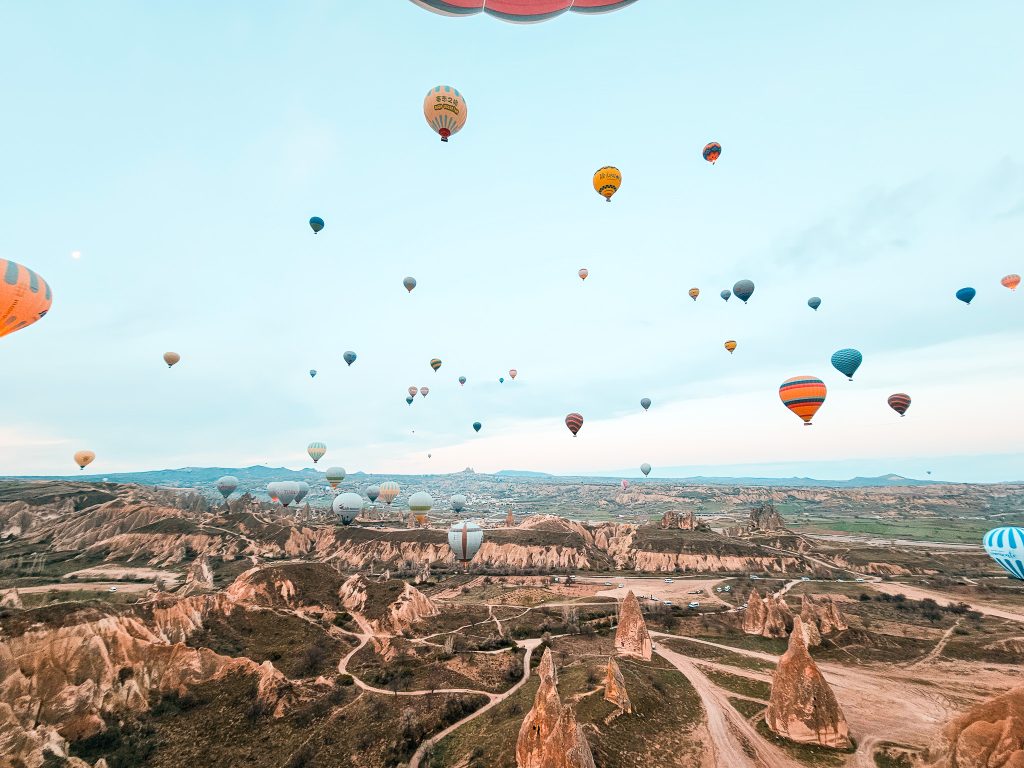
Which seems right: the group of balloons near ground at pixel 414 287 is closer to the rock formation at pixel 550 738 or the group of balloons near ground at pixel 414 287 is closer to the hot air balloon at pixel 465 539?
the hot air balloon at pixel 465 539

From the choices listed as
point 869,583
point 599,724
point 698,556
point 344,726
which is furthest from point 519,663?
point 869,583

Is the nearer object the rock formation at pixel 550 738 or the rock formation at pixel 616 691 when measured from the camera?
the rock formation at pixel 550 738

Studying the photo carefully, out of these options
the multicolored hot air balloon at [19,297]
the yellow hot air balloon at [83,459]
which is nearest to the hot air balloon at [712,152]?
the multicolored hot air balloon at [19,297]

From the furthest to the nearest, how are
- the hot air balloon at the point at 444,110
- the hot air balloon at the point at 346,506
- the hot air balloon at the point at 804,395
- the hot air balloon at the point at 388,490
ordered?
1. the hot air balloon at the point at 388,490
2. the hot air balloon at the point at 346,506
3. the hot air balloon at the point at 804,395
4. the hot air balloon at the point at 444,110

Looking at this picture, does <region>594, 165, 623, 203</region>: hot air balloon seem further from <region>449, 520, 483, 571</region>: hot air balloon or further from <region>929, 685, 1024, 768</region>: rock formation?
<region>929, 685, 1024, 768</region>: rock formation

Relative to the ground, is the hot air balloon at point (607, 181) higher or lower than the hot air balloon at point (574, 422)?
higher

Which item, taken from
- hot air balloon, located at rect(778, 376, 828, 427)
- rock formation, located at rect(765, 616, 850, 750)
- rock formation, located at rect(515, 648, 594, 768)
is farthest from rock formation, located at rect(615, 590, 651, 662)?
hot air balloon, located at rect(778, 376, 828, 427)

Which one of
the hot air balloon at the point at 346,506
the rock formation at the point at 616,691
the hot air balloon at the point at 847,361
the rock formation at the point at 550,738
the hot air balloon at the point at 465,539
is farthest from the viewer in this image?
the hot air balloon at the point at 346,506
